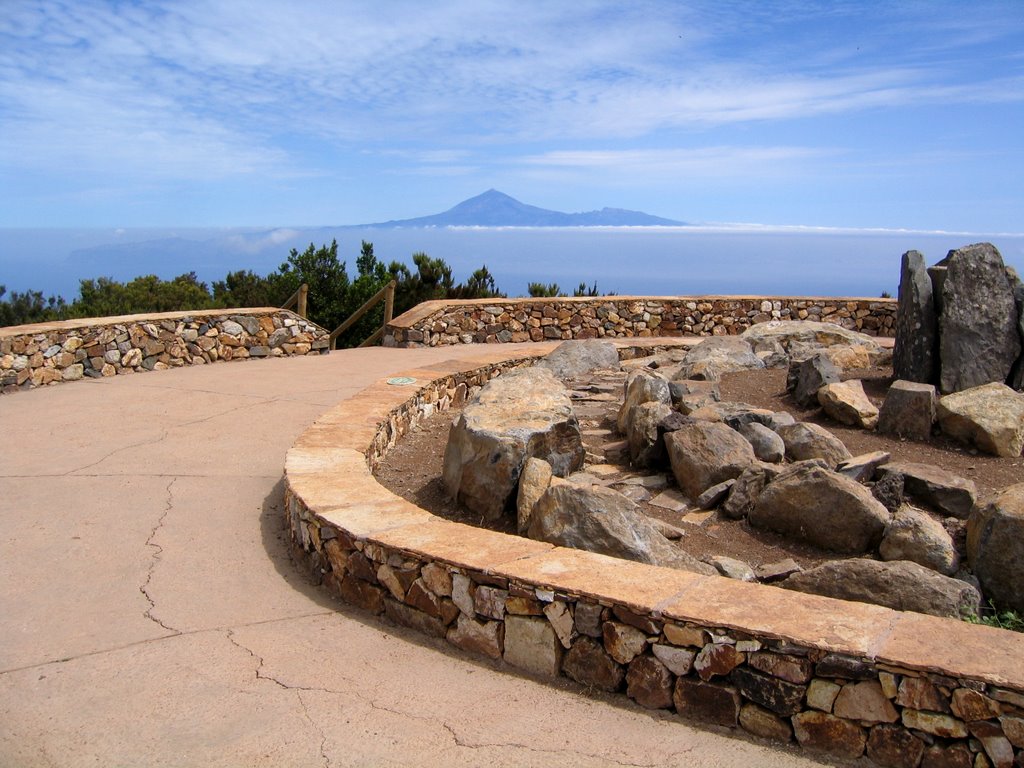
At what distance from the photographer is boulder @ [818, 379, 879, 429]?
6.73 m

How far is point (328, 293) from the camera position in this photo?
69.1 feet

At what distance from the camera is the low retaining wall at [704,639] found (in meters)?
2.61

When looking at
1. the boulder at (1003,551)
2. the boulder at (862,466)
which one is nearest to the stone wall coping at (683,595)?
the boulder at (1003,551)

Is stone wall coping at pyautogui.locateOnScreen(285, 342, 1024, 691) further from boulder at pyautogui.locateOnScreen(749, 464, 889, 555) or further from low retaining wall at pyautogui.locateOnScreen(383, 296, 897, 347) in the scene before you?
low retaining wall at pyautogui.locateOnScreen(383, 296, 897, 347)

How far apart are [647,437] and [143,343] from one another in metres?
6.74

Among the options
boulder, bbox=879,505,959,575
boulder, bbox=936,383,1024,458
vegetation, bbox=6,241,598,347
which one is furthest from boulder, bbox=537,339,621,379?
vegetation, bbox=6,241,598,347

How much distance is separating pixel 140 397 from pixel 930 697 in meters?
7.90

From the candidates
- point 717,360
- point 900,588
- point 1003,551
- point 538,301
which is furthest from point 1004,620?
point 538,301

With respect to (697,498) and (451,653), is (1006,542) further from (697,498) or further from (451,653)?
(451,653)

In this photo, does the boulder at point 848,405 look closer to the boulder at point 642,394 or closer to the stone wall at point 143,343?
the boulder at point 642,394

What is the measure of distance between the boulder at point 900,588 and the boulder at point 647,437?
222cm

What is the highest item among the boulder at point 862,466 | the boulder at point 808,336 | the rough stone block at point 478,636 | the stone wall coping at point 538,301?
the stone wall coping at point 538,301

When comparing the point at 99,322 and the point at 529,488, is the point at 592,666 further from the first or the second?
the point at 99,322

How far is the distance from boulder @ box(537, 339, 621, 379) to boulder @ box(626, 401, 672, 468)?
3390 mm
